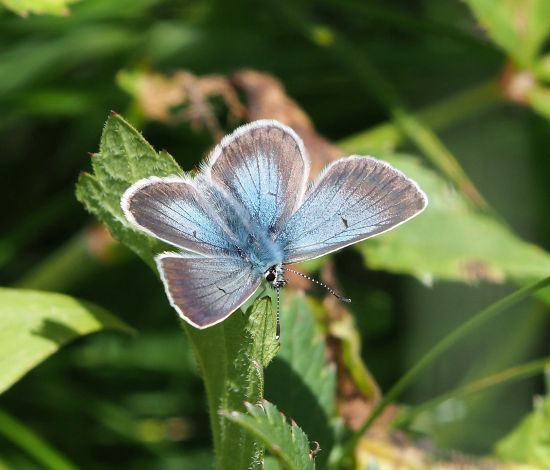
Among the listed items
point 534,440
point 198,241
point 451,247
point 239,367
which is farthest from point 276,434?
point 451,247

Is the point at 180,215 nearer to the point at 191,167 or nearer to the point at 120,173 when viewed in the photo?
the point at 120,173

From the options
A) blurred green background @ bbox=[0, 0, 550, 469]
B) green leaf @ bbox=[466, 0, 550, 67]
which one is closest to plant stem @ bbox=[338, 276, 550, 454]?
blurred green background @ bbox=[0, 0, 550, 469]

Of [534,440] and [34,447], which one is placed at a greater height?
[534,440]

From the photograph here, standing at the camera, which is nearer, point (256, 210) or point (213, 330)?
point (213, 330)

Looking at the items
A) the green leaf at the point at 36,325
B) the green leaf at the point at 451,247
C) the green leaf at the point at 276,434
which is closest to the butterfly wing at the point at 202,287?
the green leaf at the point at 276,434

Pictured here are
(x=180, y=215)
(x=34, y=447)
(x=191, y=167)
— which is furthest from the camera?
(x=191, y=167)

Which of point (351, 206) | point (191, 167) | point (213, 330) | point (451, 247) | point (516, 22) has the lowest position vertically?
point (213, 330)

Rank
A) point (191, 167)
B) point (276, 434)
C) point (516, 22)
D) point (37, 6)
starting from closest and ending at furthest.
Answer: point (276, 434) < point (37, 6) < point (516, 22) < point (191, 167)
